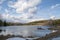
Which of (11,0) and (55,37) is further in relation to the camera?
(11,0)

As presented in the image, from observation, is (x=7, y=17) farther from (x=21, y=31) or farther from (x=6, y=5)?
(x=21, y=31)

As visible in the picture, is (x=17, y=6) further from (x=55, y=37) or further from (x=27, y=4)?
(x=55, y=37)

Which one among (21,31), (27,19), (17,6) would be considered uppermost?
(17,6)

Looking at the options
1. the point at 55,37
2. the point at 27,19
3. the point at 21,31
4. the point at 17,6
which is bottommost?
the point at 55,37

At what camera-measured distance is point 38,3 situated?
1.73 metres

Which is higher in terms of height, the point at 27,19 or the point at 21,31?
the point at 27,19

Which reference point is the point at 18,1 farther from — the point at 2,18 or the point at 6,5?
the point at 2,18

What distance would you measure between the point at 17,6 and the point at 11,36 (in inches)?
17.8

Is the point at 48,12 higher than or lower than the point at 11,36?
higher

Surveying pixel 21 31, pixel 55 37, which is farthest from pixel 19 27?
pixel 55 37

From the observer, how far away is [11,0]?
5.75 feet

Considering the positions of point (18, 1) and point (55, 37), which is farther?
point (18, 1)

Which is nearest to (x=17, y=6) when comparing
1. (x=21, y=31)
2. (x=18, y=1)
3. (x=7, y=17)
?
(x=18, y=1)

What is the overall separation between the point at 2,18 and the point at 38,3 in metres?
0.58
